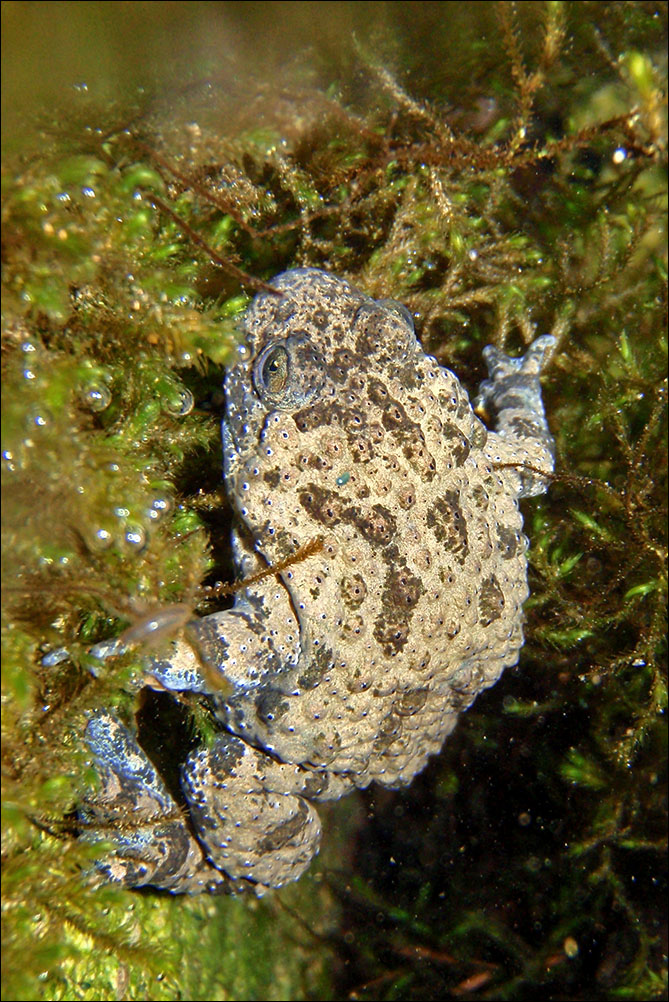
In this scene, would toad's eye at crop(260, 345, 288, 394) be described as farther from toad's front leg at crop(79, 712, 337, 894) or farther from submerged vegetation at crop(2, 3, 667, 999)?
toad's front leg at crop(79, 712, 337, 894)

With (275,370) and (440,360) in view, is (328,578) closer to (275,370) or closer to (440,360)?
(275,370)

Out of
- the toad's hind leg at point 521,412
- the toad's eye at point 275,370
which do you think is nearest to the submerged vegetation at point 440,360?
the toad's hind leg at point 521,412

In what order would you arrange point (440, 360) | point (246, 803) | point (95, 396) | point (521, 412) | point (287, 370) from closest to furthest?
1. point (95, 396)
2. point (287, 370)
3. point (246, 803)
4. point (521, 412)
5. point (440, 360)

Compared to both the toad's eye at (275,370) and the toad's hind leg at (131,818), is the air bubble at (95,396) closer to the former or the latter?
the toad's eye at (275,370)

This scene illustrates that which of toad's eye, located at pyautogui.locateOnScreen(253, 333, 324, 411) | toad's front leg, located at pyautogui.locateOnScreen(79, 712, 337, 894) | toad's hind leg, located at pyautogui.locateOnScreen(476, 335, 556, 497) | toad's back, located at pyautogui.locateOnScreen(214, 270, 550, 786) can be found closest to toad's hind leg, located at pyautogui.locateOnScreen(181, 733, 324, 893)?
toad's front leg, located at pyautogui.locateOnScreen(79, 712, 337, 894)

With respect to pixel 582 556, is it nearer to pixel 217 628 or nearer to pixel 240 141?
pixel 217 628

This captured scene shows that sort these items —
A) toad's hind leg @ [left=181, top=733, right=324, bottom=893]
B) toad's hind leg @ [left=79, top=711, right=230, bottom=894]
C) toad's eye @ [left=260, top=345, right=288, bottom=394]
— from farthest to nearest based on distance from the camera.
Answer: toad's hind leg @ [left=181, top=733, right=324, bottom=893] → toad's hind leg @ [left=79, top=711, right=230, bottom=894] → toad's eye @ [left=260, top=345, right=288, bottom=394]

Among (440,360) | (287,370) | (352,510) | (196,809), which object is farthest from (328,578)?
(440,360)

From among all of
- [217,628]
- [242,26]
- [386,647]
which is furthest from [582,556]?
[242,26]
